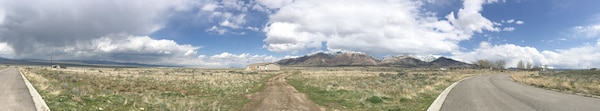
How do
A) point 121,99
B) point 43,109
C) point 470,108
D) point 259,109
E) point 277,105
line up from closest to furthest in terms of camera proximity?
point 43,109
point 470,108
point 259,109
point 277,105
point 121,99

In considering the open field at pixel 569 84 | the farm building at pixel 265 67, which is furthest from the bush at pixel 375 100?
the farm building at pixel 265 67

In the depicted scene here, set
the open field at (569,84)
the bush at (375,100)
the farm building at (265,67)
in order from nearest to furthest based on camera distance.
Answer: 1. the bush at (375,100)
2. the open field at (569,84)
3. the farm building at (265,67)

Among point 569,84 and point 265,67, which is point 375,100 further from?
point 265,67

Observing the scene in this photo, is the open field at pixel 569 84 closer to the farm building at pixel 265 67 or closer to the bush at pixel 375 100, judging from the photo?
the bush at pixel 375 100

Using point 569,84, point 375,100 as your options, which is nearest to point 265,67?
point 569,84

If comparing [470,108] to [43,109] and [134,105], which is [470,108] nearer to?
[134,105]

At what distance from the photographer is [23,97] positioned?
61.0ft

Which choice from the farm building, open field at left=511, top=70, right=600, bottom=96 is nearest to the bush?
open field at left=511, top=70, right=600, bottom=96

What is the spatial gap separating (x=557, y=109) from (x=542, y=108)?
516 millimetres

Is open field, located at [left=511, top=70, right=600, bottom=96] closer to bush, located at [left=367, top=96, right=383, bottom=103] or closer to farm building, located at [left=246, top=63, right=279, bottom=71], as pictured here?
bush, located at [left=367, top=96, right=383, bottom=103]

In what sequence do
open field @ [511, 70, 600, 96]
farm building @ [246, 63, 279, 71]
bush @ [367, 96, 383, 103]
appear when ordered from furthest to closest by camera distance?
farm building @ [246, 63, 279, 71] < open field @ [511, 70, 600, 96] < bush @ [367, 96, 383, 103]

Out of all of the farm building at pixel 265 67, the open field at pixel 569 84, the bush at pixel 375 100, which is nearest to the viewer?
the bush at pixel 375 100

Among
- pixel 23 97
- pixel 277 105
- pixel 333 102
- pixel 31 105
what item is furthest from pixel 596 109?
pixel 23 97

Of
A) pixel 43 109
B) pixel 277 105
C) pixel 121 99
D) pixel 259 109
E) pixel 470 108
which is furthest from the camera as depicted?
pixel 121 99
